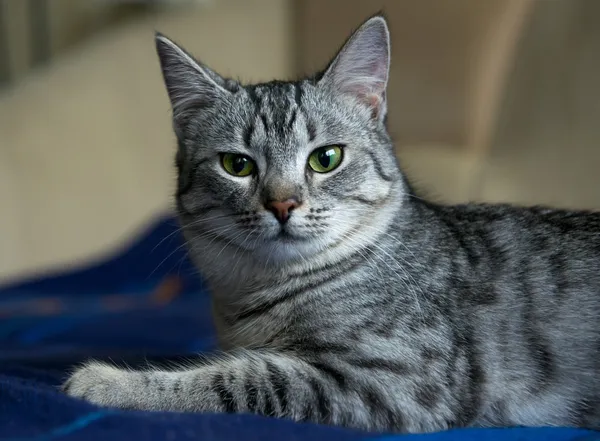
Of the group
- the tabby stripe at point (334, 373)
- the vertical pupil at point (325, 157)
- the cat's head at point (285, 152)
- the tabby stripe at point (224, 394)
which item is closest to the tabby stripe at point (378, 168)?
the cat's head at point (285, 152)

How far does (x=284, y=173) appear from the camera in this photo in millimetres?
1388

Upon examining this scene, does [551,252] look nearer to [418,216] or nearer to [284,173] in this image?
[418,216]

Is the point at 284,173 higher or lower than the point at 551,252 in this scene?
higher

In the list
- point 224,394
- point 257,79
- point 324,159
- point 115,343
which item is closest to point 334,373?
point 224,394

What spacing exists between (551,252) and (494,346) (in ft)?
0.81

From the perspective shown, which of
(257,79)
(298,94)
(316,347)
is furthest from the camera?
(257,79)

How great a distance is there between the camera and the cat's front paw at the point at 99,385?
47.8 inches

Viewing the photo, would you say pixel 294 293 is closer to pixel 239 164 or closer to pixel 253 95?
pixel 239 164

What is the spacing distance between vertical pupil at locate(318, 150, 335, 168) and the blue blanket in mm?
402

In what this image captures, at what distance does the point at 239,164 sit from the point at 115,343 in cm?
86

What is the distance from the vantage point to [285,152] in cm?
141

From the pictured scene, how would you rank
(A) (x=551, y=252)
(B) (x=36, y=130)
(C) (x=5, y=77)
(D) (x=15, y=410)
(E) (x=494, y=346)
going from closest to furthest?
1. (D) (x=15, y=410)
2. (E) (x=494, y=346)
3. (A) (x=551, y=252)
4. (B) (x=36, y=130)
5. (C) (x=5, y=77)

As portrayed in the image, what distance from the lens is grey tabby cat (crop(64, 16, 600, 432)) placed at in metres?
1.25

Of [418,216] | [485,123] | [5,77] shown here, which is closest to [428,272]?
[418,216]
